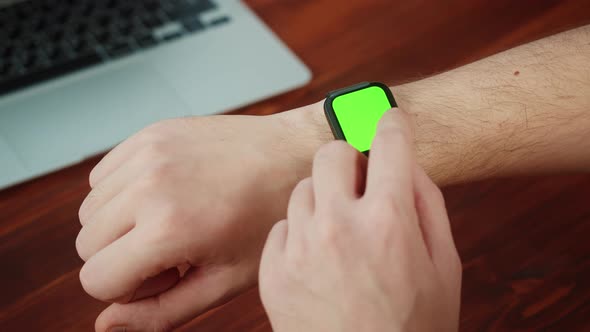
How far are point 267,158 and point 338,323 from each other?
0.66 ft

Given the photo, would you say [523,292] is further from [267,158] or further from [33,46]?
[33,46]

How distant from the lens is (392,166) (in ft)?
1.33

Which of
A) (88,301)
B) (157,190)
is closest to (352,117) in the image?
(157,190)

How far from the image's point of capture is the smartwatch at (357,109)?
1.83ft

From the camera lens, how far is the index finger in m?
0.40

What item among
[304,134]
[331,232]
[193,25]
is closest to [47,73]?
[193,25]

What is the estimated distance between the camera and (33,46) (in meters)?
0.73

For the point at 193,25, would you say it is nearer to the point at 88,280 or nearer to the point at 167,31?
the point at 167,31

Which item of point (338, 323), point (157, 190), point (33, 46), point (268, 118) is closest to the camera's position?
point (338, 323)

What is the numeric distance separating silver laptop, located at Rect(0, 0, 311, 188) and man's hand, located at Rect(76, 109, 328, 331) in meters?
0.14

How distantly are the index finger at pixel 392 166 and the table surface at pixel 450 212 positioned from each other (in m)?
0.22

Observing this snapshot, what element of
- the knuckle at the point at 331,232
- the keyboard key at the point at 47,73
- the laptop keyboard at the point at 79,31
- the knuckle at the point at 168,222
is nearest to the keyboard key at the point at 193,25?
the laptop keyboard at the point at 79,31

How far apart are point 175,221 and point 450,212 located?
12.2 inches

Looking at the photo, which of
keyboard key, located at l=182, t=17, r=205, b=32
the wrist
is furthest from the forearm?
keyboard key, located at l=182, t=17, r=205, b=32
